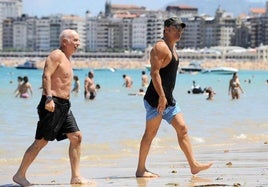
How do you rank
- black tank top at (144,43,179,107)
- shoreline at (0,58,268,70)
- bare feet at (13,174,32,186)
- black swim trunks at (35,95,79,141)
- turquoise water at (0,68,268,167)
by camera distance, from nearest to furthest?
black swim trunks at (35,95,79,141)
bare feet at (13,174,32,186)
black tank top at (144,43,179,107)
turquoise water at (0,68,268,167)
shoreline at (0,58,268,70)

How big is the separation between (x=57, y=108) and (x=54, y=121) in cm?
12

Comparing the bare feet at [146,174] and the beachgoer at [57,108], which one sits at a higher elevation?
the beachgoer at [57,108]

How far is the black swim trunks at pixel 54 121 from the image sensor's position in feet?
26.7

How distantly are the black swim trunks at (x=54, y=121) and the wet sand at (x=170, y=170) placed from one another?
481mm

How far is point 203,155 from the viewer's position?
11.3 meters

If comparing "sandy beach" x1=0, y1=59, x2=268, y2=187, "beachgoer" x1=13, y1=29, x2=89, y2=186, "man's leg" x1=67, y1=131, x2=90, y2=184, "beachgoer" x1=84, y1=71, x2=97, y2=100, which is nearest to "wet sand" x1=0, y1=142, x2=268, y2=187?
"sandy beach" x1=0, y1=59, x2=268, y2=187

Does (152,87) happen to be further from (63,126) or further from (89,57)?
(89,57)

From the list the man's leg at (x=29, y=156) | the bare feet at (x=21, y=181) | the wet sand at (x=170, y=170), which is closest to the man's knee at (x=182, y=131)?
the wet sand at (x=170, y=170)

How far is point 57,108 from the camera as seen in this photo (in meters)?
8.16

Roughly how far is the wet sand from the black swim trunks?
481 millimetres

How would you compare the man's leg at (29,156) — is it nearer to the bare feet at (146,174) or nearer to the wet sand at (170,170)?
the wet sand at (170,170)

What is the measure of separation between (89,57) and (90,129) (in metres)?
179

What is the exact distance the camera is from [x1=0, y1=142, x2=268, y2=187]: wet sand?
8.31 meters

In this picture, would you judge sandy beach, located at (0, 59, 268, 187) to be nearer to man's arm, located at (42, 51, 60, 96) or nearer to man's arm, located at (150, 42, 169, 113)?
man's arm, located at (150, 42, 169, 113)
